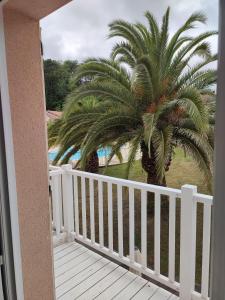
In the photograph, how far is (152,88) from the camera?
3686mm

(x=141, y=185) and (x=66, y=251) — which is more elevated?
(x=141, y=185)

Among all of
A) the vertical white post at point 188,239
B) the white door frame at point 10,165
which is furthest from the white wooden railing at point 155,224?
the white door frame at point 10,165

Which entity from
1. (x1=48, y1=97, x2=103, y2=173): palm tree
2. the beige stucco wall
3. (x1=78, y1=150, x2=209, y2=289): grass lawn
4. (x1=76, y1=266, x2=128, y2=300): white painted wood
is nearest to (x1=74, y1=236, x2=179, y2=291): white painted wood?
(x1=76, y1=266, x2=128, y2=300): white painted wood

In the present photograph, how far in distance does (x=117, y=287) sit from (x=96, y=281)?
220 millimetres

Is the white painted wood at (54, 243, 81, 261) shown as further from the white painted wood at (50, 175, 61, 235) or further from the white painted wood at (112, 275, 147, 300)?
the white painted wood at (112, 275, 147, 300)

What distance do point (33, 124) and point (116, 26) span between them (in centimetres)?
339

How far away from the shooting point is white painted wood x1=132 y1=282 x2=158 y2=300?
2.09m

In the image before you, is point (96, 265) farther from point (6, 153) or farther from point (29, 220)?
point (6, 153)

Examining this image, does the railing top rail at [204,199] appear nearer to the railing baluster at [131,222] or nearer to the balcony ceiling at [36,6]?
the railing baluster at [131,222]

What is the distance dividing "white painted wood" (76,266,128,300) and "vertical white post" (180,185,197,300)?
26.1 inches

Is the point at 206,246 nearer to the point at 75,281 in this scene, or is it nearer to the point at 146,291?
the point at 146,291

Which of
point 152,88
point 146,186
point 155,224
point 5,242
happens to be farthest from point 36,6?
point 152,88

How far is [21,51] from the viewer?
1188 mm

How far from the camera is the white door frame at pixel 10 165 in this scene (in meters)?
1.12
